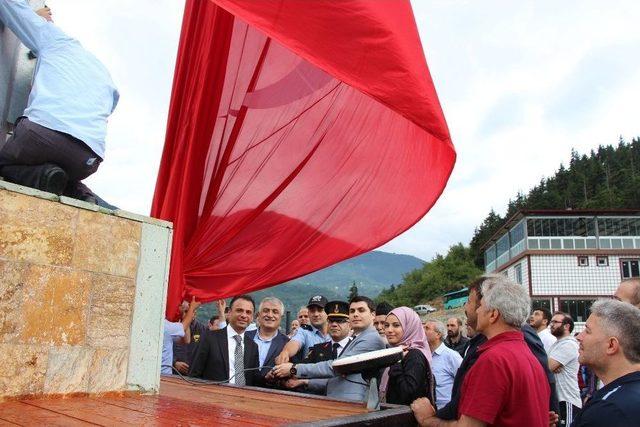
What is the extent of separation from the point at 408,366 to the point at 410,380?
0.37 ft

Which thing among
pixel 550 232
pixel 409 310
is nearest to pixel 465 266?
pixel 550 232

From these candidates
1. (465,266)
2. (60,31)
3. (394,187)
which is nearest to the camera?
(60,31)

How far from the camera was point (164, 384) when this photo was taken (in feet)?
11.8

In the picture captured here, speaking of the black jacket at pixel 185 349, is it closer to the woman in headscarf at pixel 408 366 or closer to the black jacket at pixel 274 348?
the black jacket at pixel 274 348

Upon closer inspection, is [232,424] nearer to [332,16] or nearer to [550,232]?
[332,16]

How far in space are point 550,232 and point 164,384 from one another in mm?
33189

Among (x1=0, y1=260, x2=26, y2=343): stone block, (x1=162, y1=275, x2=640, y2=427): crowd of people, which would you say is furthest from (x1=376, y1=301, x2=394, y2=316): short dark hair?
(x1=0, y1=260, x2=26, y2=343): stone block

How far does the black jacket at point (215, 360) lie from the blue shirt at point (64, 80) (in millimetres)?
2456

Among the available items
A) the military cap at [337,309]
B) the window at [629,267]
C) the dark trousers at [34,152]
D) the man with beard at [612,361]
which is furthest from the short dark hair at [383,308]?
the window at [629,267]

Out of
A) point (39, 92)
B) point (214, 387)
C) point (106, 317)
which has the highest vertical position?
point (39, 92)

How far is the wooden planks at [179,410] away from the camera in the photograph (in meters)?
2.10

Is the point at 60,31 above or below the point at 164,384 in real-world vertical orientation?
above

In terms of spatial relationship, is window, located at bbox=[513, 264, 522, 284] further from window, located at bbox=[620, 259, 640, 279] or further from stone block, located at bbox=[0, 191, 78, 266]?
stone block, located at bbox=[0, 191, 78, 266]

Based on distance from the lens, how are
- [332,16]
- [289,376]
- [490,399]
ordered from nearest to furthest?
[490,399] → [332,16] → [289,376]
